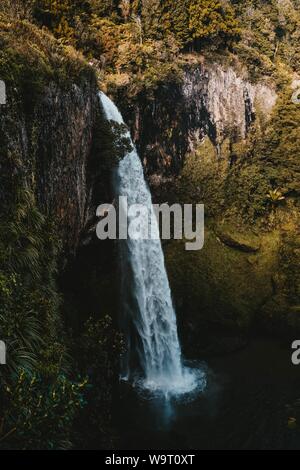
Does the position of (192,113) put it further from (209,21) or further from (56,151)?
(56,151)

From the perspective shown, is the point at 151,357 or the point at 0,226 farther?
the point at 151,357

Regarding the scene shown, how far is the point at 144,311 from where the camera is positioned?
18.8m

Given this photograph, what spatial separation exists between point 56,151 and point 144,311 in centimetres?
926

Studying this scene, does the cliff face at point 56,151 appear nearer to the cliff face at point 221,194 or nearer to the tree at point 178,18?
the cliff face at point 221,194

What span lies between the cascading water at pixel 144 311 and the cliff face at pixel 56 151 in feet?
9.55

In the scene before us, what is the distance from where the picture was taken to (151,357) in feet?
60.7

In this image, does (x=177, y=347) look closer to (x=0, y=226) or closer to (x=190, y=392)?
(x=190, y=392)

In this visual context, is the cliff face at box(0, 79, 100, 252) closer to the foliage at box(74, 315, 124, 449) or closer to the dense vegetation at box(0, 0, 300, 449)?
the dense vegetation at box(0, 0, 300, 449)

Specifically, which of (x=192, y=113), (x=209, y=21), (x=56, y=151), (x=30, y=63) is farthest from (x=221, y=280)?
(x=30, y=63)

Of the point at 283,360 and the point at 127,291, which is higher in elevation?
the point at 127,291

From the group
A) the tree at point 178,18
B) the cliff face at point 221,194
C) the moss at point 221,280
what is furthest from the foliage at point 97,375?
the tree at point 178,18
